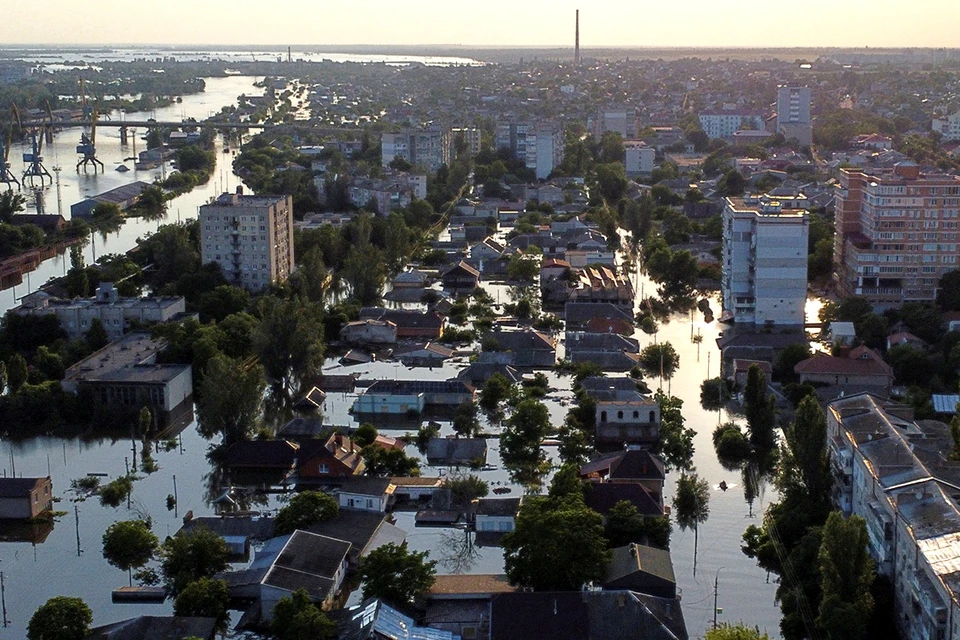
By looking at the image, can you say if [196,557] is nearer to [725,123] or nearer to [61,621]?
[61,621]

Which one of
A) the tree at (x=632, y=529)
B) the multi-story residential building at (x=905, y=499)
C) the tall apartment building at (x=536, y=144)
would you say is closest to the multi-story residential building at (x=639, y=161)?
the tall apartment building at (x=536, y=144)

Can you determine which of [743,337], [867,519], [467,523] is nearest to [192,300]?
[743,337]

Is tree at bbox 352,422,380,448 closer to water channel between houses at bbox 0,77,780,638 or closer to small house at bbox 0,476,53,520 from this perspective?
water channel between houses at bbox 0,77,780,638

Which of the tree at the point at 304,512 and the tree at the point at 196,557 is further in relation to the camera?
the tree at the point at 304,512

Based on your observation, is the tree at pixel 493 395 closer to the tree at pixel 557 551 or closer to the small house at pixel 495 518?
the small house at pixel 495 518

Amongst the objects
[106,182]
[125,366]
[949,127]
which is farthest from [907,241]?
[949,127]

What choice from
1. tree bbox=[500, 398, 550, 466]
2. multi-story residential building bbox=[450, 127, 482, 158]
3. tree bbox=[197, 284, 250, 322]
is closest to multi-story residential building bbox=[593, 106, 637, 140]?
multi-story residential building bbox=[450, 127, 482, 158]

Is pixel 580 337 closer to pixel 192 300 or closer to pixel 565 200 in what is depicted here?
pixel 192 300
